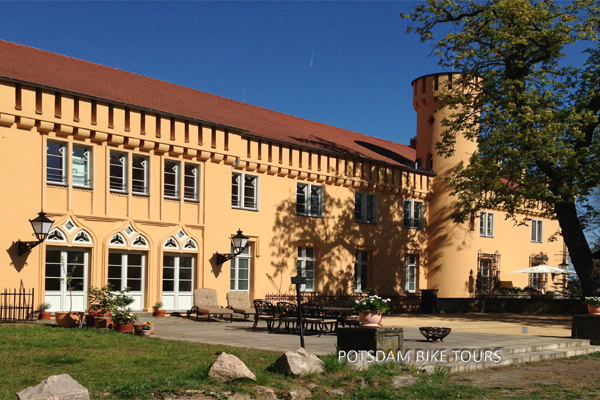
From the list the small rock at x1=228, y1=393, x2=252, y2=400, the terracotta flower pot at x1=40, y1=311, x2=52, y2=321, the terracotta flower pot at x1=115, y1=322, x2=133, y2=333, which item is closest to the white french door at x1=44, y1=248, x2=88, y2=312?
the terracotta flower pot at x1=40, y1=311, x2=52, y2=321

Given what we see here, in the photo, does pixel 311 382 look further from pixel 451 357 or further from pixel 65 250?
pixel 65 250

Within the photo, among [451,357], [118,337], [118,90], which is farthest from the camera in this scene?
[118,90]

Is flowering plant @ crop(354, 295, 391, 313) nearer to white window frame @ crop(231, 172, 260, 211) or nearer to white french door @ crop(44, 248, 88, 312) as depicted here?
white french door @ crop(44, 248, 88, 312)

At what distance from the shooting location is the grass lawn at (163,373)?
8.67 meters

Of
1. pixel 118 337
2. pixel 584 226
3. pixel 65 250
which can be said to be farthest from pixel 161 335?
pixel 584 226

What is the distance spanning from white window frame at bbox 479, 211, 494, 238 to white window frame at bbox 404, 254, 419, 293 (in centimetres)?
509

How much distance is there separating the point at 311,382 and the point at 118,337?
567cm

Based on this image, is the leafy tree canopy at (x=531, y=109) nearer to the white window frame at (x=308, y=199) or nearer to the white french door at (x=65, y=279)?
the white window frame at (x=308, y=199)

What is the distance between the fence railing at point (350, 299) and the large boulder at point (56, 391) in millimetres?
16262

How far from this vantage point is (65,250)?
19.9 m

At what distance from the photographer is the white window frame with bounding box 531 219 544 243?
40250 millimetres

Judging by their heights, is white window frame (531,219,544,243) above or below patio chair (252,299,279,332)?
above

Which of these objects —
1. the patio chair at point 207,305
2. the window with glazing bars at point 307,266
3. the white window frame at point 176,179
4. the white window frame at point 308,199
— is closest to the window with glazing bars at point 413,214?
the white window frame at point 308,199

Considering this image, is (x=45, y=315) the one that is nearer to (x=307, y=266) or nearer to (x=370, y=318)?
(x=370, y=318)
